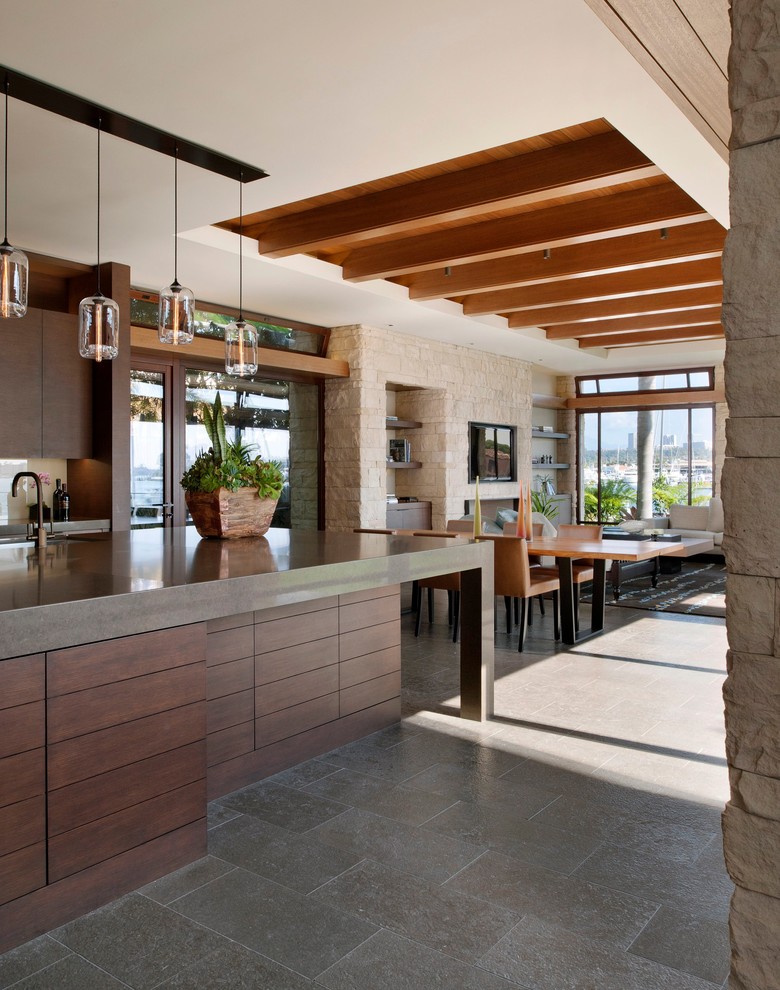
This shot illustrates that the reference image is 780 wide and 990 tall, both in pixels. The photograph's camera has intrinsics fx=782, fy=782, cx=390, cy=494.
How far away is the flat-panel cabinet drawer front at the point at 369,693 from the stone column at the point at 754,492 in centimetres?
253

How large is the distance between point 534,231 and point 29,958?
4.91 m

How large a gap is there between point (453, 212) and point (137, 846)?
Result: 3.79 metres

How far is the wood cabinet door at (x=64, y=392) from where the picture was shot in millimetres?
5363

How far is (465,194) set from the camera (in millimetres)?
4613

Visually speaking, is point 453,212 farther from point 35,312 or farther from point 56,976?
point 56,976

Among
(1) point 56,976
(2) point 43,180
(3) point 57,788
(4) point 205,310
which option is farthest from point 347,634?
(4) point 205,310

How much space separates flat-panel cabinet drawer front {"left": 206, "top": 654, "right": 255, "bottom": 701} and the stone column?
2166 mm

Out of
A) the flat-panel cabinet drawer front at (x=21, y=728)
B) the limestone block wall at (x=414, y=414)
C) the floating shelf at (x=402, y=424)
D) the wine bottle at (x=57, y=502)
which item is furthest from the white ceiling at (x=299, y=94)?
the floating shelf at (x=402, y=424)

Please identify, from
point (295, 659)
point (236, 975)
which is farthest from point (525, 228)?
point (236, 975)

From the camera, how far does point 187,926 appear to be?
82.4 inches

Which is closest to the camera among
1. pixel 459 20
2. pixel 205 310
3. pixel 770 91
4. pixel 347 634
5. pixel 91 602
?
pixel 770 91

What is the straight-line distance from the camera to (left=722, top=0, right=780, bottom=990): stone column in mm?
1134

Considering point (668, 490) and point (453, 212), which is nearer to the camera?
point (453, 212)

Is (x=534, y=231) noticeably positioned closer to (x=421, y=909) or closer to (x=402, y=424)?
(x=402, y=424)
